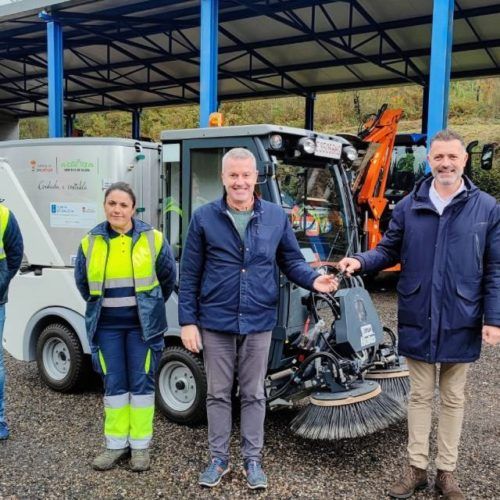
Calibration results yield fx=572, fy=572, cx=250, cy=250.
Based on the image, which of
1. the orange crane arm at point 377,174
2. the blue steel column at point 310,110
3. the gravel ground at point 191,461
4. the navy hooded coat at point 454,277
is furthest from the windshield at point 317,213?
the blue steel column at point 310,110

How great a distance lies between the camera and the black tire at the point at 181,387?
3848mm

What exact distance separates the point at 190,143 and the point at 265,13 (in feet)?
21.2

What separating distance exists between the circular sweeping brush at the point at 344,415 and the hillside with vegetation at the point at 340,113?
18.2 m

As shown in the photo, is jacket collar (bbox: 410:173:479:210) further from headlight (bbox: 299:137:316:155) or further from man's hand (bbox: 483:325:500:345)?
headlight (bbox: 299:137:316:155)

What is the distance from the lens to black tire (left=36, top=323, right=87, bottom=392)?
4.47 m

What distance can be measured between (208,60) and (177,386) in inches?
205

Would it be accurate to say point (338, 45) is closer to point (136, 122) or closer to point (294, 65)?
point (294, 65)

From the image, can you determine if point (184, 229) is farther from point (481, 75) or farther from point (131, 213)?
point (481, 75)

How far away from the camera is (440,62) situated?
6531 millimetres

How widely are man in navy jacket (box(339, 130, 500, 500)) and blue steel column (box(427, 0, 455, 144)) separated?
3817 millimetres

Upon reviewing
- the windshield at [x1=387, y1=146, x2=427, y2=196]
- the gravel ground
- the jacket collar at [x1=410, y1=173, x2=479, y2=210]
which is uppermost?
the windshield at [x1=387, y1=146, x2=427, y2=196]

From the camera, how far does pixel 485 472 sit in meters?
3.37

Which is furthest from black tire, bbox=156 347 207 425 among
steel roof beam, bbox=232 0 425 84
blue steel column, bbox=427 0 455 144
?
steel roof beam, bbox=232 0 425 84

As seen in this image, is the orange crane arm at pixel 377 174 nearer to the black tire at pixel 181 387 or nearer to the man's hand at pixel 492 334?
the black tire at pixel 181 387
